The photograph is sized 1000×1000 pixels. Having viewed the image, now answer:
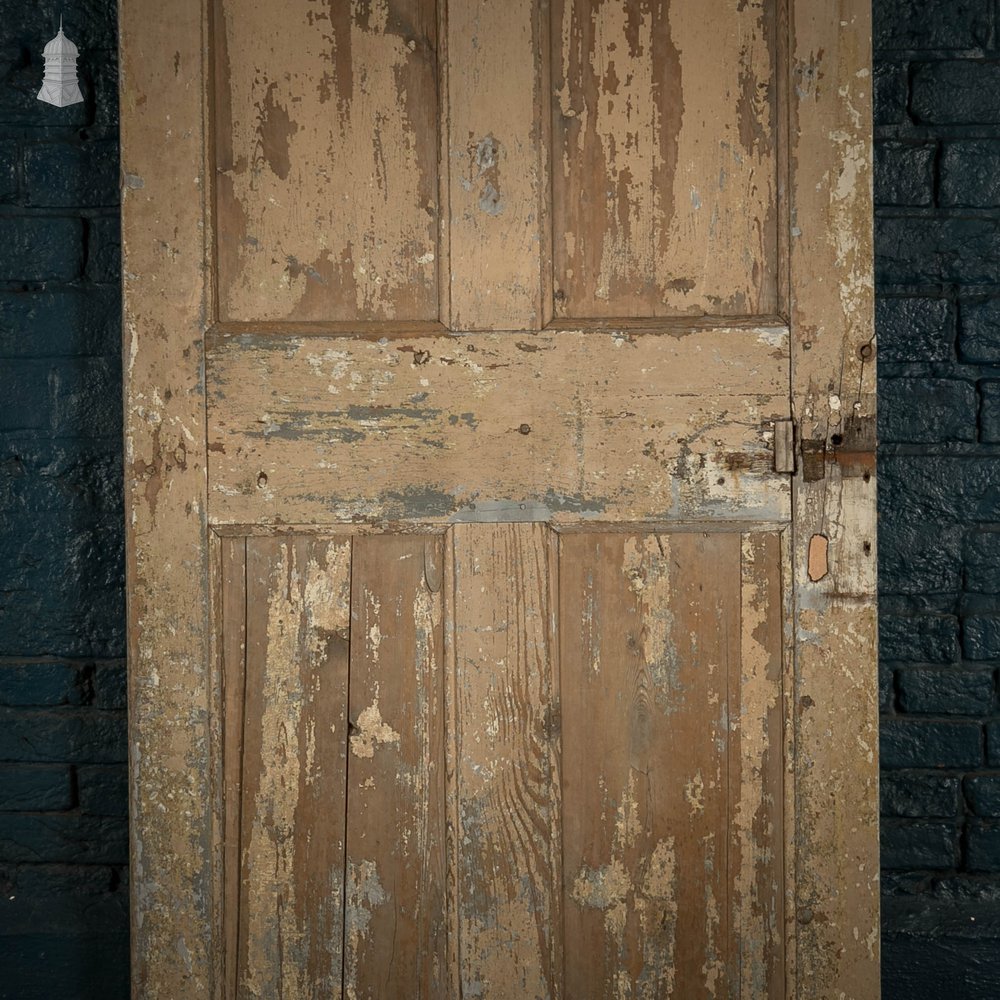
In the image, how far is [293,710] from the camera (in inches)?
54.0

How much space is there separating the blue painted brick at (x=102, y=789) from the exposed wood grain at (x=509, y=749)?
24.9 inches

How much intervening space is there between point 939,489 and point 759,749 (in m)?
0.56

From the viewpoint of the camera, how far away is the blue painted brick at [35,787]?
1602 mm

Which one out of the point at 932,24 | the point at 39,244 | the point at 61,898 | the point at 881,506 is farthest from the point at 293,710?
the point at 932,24

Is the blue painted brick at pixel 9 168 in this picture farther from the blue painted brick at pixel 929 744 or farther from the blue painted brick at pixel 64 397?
the blue painted brick at pixel 929 744

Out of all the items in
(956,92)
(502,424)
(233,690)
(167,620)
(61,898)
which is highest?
(956,92)

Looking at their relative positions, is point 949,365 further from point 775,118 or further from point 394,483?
point 394,483

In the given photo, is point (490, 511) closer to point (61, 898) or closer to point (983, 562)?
point (983, 562)

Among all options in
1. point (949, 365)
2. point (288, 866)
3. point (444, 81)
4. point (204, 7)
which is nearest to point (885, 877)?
point (949, 365)

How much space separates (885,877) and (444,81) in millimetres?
1458

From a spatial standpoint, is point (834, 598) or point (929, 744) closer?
point (834, 598)

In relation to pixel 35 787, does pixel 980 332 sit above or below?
above

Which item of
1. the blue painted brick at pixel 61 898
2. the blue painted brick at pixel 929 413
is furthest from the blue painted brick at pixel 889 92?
the blue painted brick at pixel 61 898

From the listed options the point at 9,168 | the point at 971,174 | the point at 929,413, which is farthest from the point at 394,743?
the point at 971,174
